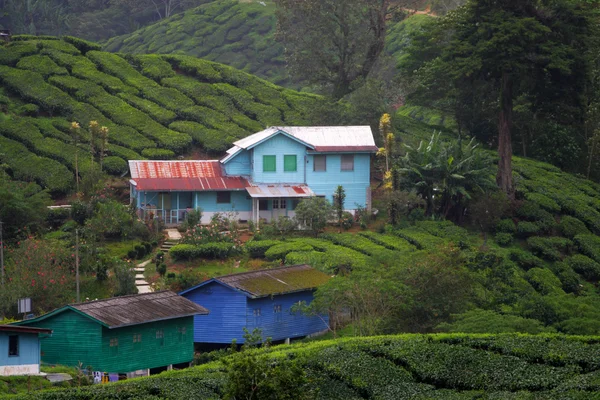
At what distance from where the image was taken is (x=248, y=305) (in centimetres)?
3872

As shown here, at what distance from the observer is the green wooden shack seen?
33.6 m

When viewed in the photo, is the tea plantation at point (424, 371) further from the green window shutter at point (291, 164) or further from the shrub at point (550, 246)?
the green window shutter at point (291, 164)

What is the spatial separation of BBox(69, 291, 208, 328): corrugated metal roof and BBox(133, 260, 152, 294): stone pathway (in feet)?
12.7

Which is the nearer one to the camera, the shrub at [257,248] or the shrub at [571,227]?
the shrub at [257,248]

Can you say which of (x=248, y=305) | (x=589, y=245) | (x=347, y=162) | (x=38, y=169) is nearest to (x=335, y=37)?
(x=347, y=162)

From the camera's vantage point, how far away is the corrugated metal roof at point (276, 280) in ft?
127

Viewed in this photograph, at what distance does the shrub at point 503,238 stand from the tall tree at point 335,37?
20.7 metres

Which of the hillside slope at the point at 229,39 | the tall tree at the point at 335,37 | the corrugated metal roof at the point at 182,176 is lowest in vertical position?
the corrugated metal roof at the point at 182,176

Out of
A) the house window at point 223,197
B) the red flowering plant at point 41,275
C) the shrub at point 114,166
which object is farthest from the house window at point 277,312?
the shrub at point 114,166

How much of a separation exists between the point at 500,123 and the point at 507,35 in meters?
4.64

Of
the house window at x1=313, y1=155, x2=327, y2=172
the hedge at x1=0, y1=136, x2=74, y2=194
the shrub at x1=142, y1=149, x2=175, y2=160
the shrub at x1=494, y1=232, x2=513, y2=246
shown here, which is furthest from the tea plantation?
the shrub at x1=142, y1=149, x2=175, y2=160

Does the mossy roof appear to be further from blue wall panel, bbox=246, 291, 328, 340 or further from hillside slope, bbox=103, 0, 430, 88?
hillside slope, bbox=103, 0, 430, 88

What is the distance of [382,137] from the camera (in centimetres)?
5400

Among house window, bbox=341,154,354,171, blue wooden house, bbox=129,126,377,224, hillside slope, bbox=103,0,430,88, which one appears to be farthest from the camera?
hillside slope, bbox=103,0,430,88
